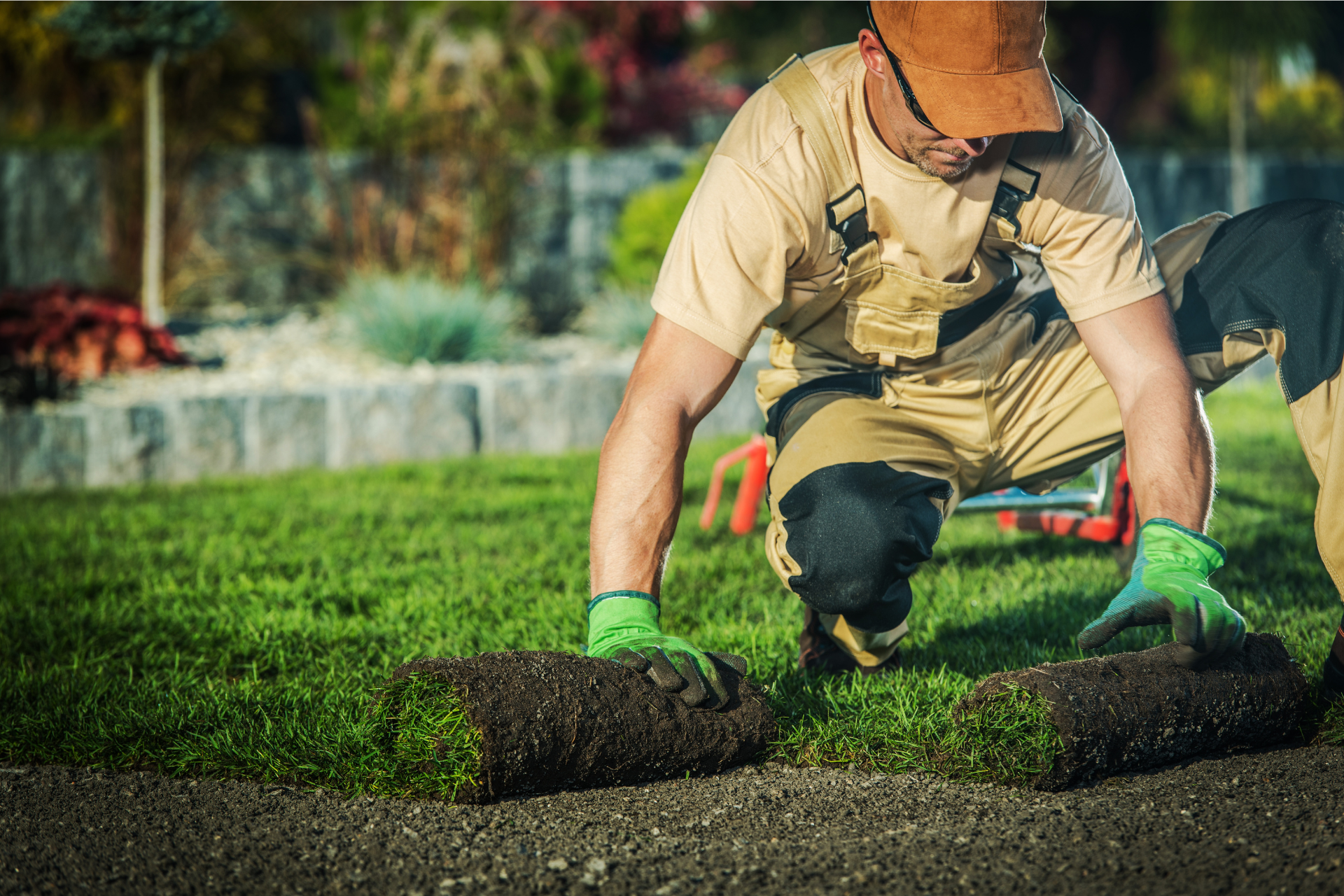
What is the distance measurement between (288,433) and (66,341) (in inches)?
53.7

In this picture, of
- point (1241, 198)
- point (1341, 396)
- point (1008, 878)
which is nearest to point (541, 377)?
point (1341, 396)

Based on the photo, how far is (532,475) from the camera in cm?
564

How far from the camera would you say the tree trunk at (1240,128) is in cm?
1095

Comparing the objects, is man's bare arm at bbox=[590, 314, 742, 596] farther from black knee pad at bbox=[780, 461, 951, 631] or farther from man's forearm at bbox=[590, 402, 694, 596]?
black knee pad at bbox=[780, 461, 951, 631]

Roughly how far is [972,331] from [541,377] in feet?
11.9

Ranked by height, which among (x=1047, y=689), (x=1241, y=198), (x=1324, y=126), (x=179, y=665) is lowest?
(x=179, y=665)

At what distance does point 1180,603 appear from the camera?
234 cm

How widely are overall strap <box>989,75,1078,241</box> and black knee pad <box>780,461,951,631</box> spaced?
656 mm

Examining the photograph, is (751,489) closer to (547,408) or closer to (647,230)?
(547,408)

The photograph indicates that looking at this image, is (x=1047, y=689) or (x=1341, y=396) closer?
(x=1047, y=689)

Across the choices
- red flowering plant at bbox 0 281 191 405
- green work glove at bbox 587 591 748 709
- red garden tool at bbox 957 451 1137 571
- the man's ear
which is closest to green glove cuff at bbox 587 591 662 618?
green work glove at bbox 587 591 748 709

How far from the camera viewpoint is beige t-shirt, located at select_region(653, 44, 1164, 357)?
2555 mm

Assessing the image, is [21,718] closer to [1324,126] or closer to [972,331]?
[972,331]

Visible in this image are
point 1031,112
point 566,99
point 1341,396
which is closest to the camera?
A: point 1031,112
